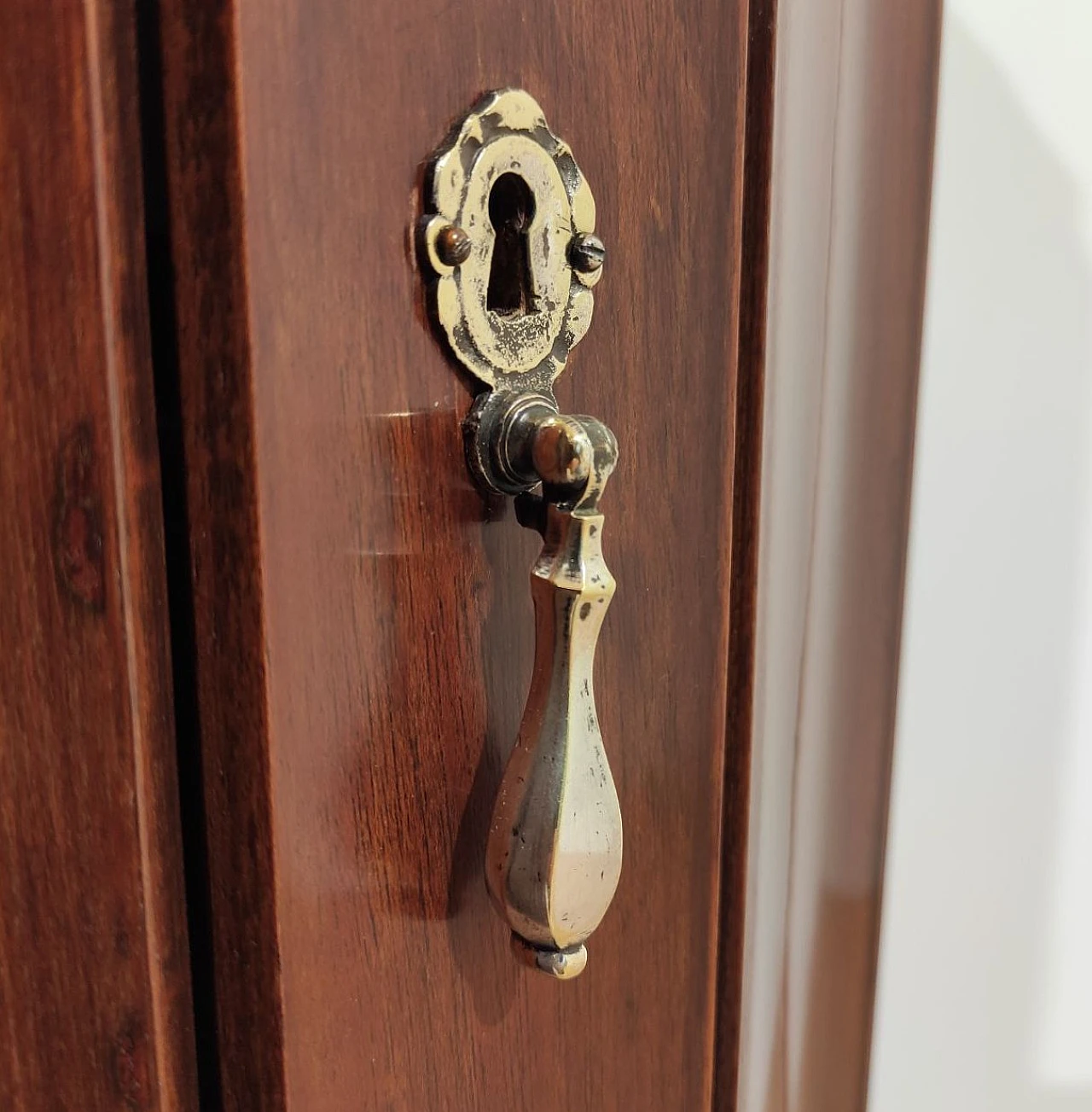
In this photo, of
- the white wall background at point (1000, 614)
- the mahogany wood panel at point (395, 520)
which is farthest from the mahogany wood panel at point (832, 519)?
the mahogany wood panel at point (395, 520)

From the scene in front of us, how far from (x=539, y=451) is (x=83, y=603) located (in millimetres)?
96

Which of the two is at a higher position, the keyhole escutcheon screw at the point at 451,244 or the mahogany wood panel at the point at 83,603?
the keyhole escutcheon screw at the point at 451,244

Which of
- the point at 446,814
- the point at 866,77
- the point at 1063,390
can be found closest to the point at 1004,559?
the point at 1063,390

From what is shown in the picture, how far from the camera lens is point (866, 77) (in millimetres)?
491

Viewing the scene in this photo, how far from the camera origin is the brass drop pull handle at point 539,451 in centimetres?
22

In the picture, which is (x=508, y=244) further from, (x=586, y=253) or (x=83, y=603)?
(x=83, y=603)

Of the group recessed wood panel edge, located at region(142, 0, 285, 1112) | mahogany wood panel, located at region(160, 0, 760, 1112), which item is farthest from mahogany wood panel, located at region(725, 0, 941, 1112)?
recessed wood panel edge, located at region(142, 0, 285, 1112)

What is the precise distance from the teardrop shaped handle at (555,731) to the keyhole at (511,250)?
2 cm

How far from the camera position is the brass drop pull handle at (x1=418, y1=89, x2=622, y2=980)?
222 mm

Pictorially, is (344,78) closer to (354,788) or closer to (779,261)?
(354,788)

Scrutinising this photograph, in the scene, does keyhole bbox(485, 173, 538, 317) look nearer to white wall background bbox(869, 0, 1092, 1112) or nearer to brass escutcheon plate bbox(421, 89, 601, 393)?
brass escutcheon plate bbox(421, 89, 601, 393)

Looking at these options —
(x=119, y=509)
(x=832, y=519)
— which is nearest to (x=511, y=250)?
(x=119, y=509)

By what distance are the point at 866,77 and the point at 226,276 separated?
41 cm

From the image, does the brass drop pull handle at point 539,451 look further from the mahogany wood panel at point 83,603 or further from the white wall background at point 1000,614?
the white wall background at point 1000,614
